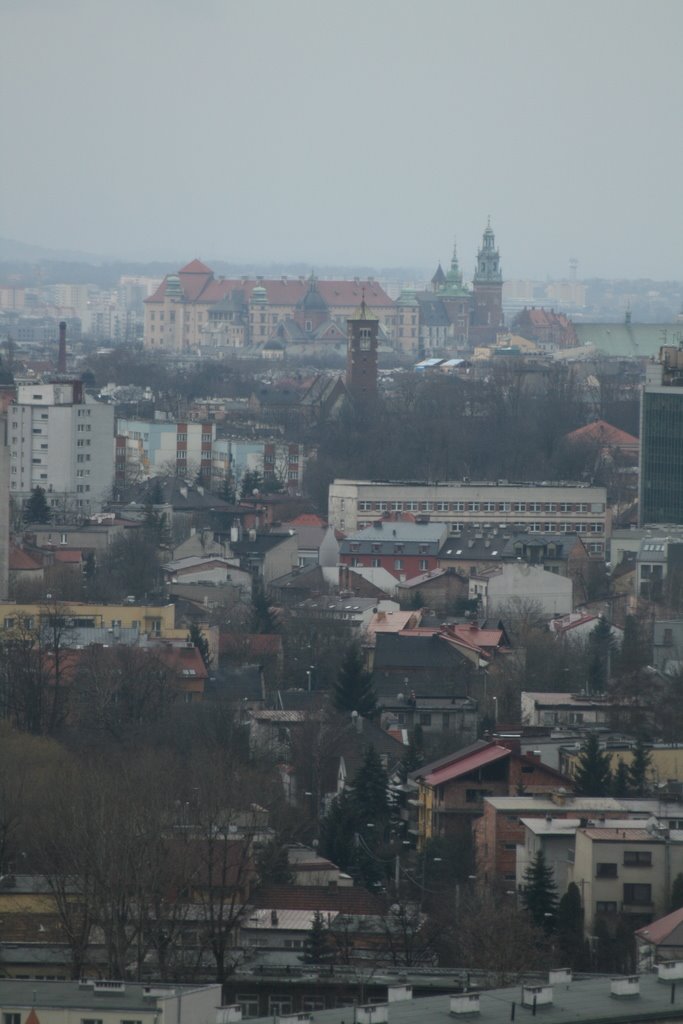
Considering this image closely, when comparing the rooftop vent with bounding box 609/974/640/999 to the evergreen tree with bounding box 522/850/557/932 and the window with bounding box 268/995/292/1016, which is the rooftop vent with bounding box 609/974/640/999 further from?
the evergreen tree with bounding box 522/850/557/932

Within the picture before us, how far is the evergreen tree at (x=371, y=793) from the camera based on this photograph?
928 inches

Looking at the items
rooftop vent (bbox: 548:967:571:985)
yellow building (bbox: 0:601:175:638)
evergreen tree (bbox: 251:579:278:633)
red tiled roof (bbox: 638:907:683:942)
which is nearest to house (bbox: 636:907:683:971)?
red tiled roof (bbox: 638:907:683:942)

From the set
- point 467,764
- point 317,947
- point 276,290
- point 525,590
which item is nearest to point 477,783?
point 467,764

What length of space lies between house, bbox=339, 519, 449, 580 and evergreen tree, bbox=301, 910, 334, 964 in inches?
934

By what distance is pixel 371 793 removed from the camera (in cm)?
2395

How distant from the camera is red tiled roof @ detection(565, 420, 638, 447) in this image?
6278 cm

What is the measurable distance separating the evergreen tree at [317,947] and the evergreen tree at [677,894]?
108 inches

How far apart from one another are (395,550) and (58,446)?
11808 mm

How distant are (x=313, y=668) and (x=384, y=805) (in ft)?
26.4

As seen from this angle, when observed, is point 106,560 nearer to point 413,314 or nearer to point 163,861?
point 163,861

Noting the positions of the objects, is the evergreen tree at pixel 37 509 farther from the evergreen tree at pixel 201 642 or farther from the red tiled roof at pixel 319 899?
the red tiled roof at pixel 319 899

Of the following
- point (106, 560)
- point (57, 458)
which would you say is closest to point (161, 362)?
point (57, 458)

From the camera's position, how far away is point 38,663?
28.8 meters

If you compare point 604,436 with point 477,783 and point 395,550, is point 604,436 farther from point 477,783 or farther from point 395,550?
point 477,783
